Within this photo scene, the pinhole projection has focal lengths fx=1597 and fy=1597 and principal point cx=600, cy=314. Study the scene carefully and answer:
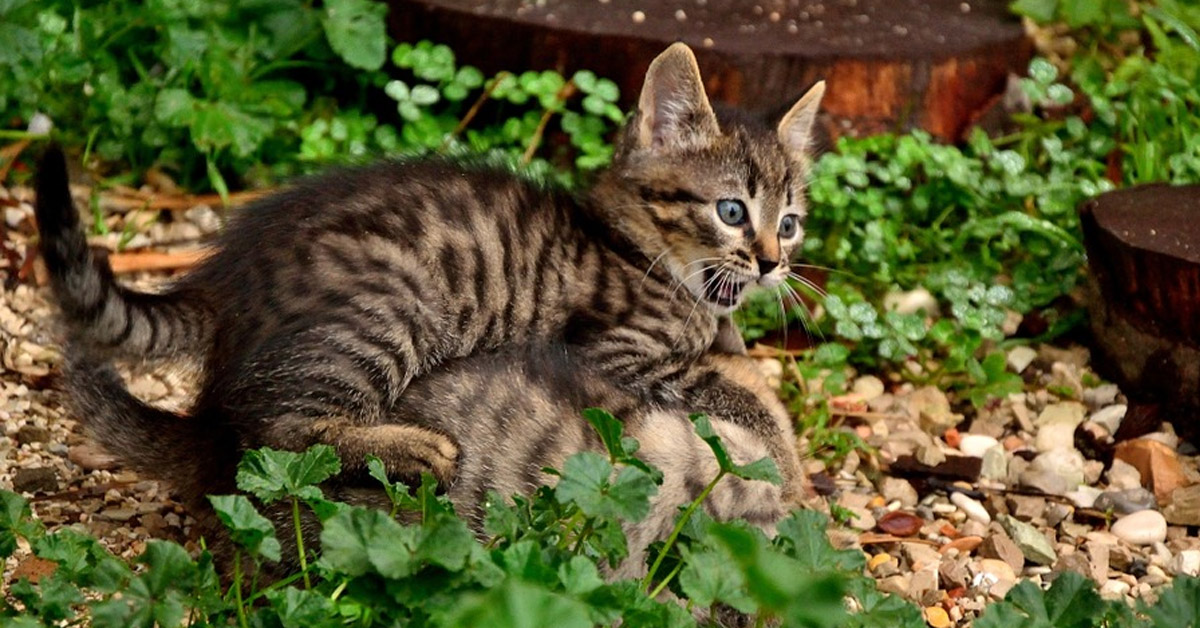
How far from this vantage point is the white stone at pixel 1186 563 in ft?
12.2

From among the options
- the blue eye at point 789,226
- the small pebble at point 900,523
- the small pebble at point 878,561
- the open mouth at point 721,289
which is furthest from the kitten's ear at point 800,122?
the small pebble at point 878,561

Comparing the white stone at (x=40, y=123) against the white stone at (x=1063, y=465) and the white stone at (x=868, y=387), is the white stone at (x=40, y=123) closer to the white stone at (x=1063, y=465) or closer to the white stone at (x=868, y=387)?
the white stone at (x=868, y=387)

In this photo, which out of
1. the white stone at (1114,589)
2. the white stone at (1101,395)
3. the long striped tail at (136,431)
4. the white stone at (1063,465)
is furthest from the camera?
the white stone at (1101,395)

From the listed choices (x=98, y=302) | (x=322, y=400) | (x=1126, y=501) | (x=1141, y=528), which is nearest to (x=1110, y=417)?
(x=1126, y=501)

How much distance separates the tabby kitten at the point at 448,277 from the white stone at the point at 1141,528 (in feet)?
2.84

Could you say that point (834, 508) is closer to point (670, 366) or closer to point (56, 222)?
point (670, 366)

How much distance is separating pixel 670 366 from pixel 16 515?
159 centimetres

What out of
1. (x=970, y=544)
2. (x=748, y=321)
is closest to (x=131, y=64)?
(x=748, y=321)

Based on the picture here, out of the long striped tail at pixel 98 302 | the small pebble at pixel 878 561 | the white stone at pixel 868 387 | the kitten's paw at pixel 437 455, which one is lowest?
the white stone at pixel 868 387

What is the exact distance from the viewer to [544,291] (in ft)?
12.4

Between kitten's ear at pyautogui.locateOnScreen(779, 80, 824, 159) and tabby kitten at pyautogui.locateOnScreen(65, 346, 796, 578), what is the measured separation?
0.97 meters

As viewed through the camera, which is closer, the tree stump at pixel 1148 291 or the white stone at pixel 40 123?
the tree stump at pixel 1148 291

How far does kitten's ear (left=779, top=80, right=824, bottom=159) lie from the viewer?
4.15 meters

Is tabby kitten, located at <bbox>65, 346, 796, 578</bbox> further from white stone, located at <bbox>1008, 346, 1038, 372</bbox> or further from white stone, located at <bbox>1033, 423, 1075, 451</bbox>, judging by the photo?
white stone, located at <bbox>1008, 346, 1038, 372</bbox>
